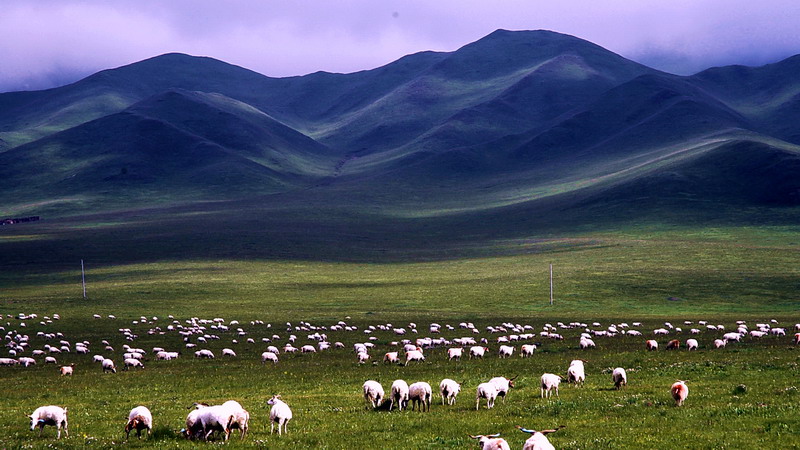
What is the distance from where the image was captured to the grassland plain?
58.8 feet

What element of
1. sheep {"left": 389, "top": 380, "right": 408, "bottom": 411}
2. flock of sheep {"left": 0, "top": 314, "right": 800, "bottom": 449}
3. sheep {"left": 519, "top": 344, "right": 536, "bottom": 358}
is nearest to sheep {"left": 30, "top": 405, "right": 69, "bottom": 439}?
flock of sheep {"left": 0, "top": 314, "right": 800, "bottom": 449}

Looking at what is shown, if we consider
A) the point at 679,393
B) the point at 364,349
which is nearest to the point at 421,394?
the point at 679,393

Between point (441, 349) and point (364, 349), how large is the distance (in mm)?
5248

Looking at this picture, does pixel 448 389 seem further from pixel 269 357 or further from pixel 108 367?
pixel 108 367

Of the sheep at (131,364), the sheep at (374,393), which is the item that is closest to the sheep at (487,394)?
the sheep at (374,393)

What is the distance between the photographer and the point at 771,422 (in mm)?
17078

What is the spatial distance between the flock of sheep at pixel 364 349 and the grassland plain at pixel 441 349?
0.63 metres

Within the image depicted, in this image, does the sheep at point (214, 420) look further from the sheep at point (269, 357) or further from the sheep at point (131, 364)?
the sheep at point (269, 357)

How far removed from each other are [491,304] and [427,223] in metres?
109

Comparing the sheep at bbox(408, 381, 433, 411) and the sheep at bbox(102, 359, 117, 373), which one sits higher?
the sheep at bbox(408, 381, 433, 411)

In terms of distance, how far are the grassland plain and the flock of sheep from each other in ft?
2.07

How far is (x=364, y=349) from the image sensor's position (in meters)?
40.8

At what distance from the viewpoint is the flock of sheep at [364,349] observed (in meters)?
17.8

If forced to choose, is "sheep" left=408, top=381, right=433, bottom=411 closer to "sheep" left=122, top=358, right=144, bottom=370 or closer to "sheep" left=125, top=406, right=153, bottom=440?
"sheep" left=125, top=406, right=153, bottom=440
